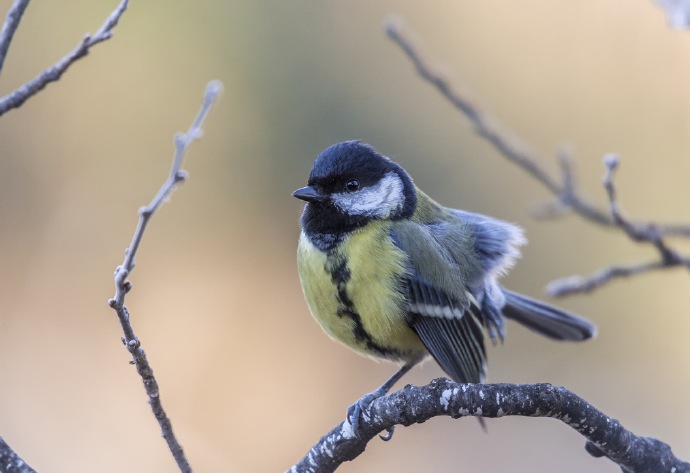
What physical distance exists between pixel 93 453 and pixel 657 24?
11.5 ft

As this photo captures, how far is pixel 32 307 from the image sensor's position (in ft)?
15.6

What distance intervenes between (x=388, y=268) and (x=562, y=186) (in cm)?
62

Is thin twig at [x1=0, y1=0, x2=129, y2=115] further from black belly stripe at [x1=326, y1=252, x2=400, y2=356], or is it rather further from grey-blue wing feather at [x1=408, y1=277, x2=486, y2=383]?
grey-blue wing feather at [x1=408, y1=277, x2=486, y2=383]

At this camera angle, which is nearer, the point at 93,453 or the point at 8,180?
the point at 93,453

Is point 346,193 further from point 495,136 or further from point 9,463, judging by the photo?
point 9,463

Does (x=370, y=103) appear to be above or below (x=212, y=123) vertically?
above

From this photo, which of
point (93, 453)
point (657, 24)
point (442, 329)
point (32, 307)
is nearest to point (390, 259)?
point (442, 329)

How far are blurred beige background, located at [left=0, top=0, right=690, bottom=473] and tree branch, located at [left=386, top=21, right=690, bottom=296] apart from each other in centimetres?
279

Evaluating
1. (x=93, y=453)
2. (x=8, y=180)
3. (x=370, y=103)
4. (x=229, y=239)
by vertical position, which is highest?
(x=370, y=103)

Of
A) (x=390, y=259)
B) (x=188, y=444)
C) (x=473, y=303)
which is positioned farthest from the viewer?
(x=188, y=444)

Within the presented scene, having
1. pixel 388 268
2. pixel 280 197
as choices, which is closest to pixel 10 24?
pixel 388 268

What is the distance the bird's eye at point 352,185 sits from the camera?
2551 millimetres

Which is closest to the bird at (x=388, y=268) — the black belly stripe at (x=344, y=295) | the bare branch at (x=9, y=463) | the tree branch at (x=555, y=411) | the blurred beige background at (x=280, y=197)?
the black belly stripe at (x=344, y=295)

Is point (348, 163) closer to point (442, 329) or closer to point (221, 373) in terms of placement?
point (442, 329)
